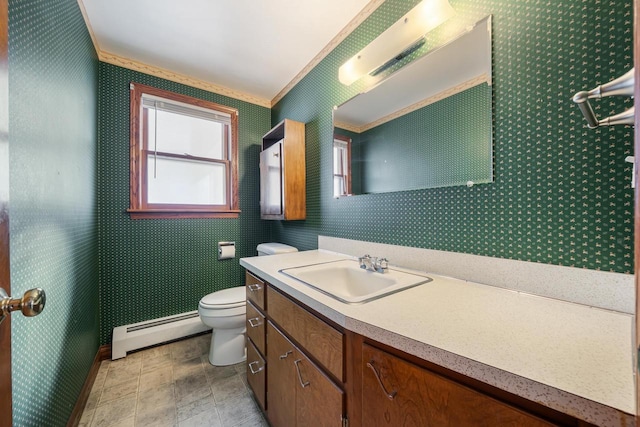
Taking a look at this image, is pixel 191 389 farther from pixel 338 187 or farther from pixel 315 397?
pixel 338 187

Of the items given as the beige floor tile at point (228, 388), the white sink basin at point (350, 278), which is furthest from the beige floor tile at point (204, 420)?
the white sink basin at point (350, 278)

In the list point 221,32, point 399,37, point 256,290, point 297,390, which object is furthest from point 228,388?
point 221,32

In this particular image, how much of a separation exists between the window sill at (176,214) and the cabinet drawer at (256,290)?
3.86 feet

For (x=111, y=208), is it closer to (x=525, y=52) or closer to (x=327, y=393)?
(x=327, y=393)

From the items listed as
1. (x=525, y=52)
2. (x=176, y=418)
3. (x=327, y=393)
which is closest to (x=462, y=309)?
(x=327, y=393)

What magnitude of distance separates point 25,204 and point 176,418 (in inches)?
52.0

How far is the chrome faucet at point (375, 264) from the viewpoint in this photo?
1.22 meters

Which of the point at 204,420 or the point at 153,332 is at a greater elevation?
the point at 153,332

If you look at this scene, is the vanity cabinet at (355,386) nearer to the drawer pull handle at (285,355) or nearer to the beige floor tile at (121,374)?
the drawer pull handle at (285,355)

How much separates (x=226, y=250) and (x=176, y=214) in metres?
0.58

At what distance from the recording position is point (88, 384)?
1.56 m

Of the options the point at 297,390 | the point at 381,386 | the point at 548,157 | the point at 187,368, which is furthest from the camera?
the point at 187,368

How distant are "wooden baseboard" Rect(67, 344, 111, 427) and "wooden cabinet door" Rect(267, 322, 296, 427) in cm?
104

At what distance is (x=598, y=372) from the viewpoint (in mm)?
448
